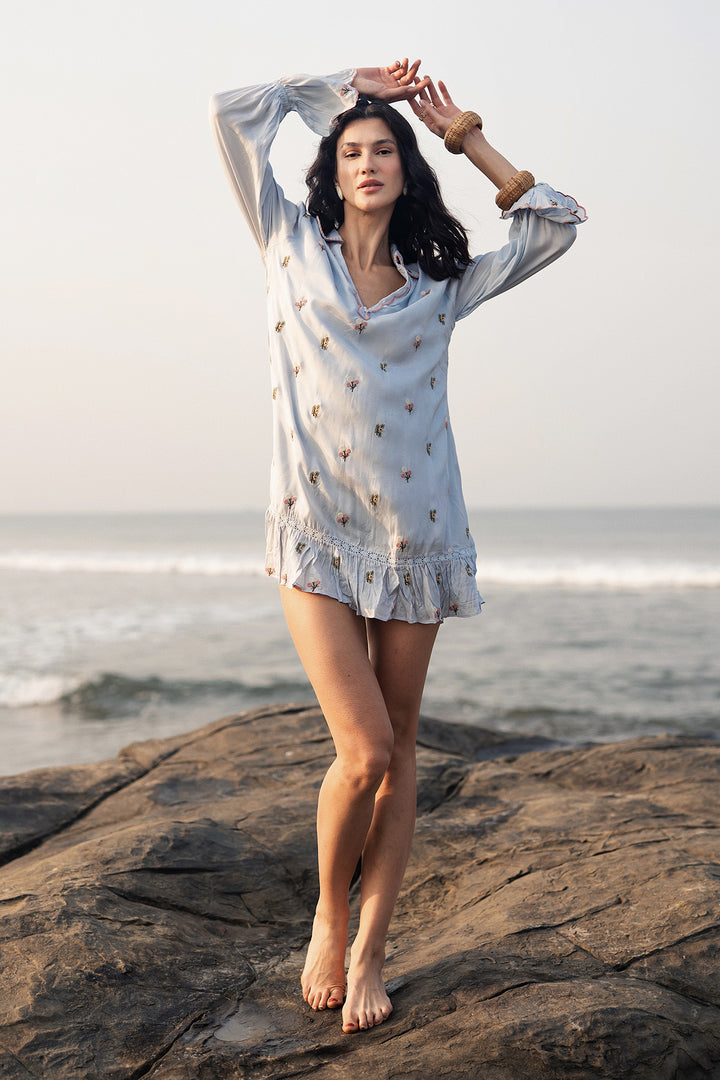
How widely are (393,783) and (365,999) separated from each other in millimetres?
550

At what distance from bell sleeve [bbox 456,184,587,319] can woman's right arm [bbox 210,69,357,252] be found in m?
0.56

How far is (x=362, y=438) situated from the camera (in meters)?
2.41

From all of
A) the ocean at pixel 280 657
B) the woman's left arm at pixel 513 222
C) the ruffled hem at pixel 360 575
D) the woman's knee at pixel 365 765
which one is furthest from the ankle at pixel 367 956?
the ocean at pixel 280 657

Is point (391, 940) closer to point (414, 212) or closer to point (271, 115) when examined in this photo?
point (414, 212)

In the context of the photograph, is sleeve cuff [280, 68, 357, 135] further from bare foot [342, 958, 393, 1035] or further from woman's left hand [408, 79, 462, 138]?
bare foot [342, 958, 393, 1035]

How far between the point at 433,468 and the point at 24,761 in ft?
18.4

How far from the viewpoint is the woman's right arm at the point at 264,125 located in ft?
8.16

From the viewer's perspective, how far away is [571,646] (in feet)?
41.8

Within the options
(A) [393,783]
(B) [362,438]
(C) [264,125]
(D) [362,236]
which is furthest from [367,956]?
(C) [264,125]

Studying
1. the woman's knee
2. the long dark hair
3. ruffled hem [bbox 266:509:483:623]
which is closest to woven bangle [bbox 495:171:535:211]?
the long dark hair

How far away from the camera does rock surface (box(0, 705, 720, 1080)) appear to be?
208cm

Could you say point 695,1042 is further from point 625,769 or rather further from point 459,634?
point 459,634

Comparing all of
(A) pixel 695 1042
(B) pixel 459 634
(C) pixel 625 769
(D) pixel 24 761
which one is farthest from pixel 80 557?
(A) pixel 695 1042

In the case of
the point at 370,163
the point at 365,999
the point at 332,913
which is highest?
the point at 370,163
